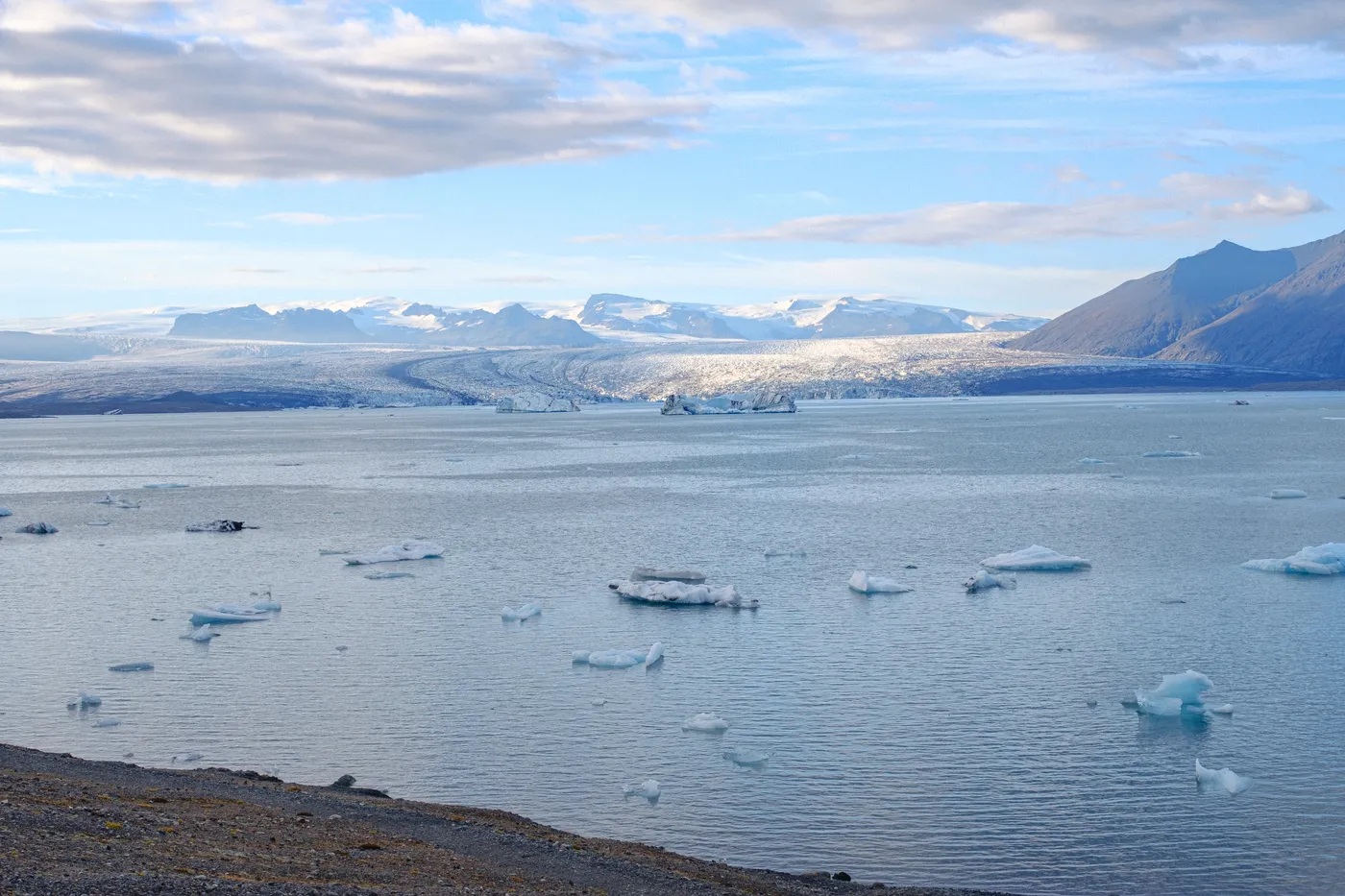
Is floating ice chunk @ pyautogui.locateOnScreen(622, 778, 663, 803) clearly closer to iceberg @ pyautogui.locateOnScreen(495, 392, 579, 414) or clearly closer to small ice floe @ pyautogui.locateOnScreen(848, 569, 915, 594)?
small ice floe @ pyautogui.locateOnScreen(848, 569, 915, 594)

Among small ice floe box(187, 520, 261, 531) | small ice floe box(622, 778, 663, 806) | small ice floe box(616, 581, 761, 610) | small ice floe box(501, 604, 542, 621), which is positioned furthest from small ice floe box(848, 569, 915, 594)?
Answer: small ice floe box(187, 520, 261, 531)

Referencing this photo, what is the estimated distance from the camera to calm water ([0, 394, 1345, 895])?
13.2m

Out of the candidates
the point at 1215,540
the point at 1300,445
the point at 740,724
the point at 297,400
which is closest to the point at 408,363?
the point at 297,400

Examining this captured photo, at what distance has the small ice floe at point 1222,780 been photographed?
13.9m

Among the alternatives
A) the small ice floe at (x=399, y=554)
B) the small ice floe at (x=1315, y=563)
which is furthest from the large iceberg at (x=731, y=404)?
the small ice floe at (x=1315, y=563)

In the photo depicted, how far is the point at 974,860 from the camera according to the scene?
1223 cm

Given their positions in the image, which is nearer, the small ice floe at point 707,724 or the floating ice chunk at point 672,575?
the small ice floe at point 707,724

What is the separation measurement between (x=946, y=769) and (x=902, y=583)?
11.8 meters

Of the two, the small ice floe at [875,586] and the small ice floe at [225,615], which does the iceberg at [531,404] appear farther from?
the small ice floe at [225,615]

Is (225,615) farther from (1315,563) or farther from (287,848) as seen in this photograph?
(1315,563)

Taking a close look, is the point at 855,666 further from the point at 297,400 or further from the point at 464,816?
the point at 297,400

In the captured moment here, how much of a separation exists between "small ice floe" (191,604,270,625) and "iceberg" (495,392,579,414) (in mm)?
111210

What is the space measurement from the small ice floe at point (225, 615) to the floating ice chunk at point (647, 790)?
12.1m

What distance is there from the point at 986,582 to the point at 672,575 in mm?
6364
